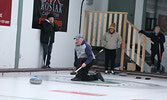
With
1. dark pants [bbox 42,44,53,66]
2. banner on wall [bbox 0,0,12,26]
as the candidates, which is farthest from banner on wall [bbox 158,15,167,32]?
banner on wall [bbox 0,0,12,26]

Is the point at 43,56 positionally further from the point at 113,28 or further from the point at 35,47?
the point at 113,28

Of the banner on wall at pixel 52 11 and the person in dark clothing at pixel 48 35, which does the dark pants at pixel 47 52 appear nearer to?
the person in dark clothing at pixel 48 35

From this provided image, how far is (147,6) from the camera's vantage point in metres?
16.8

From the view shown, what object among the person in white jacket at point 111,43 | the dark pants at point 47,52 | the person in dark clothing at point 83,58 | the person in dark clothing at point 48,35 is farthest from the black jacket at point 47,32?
the person in dark clothing at point 83,58

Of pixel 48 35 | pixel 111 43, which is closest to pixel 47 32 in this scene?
pixel 48 35

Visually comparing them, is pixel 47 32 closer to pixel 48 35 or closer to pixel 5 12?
pixel 48 35

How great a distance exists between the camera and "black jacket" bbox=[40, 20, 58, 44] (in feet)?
42.8

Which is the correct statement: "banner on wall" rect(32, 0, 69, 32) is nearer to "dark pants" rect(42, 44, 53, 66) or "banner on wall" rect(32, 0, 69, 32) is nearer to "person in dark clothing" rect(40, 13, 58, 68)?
"person in dark clothing" rect(40, 13, 58, 68)

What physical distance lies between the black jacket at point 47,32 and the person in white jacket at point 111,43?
192 centimetres

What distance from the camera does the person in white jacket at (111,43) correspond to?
564 inches

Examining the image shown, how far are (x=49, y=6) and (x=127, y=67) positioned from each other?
352 centimetres

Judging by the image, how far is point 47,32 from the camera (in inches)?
518

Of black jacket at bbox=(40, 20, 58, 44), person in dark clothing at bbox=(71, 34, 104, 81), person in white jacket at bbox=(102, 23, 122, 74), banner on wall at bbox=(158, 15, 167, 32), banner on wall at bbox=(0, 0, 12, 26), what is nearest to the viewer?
person in dark clothing at bbox=(71, 34, 104, 81)

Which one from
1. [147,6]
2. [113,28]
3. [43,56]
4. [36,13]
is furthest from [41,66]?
[147,6]
